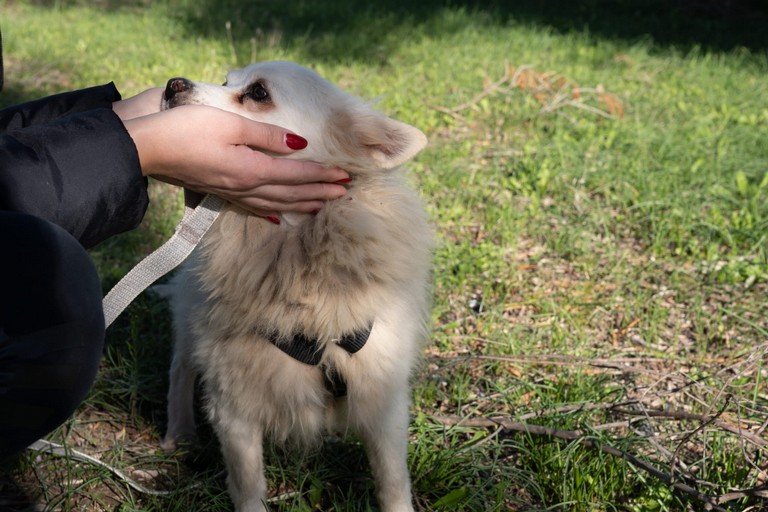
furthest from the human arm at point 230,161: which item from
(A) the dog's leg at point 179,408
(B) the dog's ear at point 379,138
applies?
(A) the dog's leg at point 179,408

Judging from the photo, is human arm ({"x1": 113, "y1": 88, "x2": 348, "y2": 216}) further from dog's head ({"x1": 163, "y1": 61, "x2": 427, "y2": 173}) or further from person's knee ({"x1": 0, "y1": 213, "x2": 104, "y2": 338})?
person's knee ({"x1": 0, "y1": 213, "x2": 104, "y2": 338})

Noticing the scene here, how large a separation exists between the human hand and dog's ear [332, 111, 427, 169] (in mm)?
100

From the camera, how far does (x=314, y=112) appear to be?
195 centimetres

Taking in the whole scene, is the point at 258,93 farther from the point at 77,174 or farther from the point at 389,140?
the point at 77,174

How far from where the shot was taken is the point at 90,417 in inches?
94.5

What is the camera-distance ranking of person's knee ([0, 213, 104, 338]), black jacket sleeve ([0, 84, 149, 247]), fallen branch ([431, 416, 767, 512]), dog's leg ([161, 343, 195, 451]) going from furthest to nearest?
dog's leg ([161, 343, 195, 451])
fallen branch ([431, 416, 767, 512])
black jacket sleeve ([0, 84, 149, 247])
person's knee ([0, 213, 104, 338])

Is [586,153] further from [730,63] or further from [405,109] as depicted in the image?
[730,63]

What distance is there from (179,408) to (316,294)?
0.86 metres

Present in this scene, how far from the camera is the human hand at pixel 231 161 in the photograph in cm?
160

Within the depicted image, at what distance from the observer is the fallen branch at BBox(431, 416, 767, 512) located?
5.65ft

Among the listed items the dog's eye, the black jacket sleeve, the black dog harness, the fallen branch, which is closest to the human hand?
the black jacket sleeve

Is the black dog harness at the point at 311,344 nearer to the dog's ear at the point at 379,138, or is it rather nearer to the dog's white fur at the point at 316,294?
the dog's white fur at the point at 316,294

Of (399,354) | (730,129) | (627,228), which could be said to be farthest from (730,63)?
(399,354)

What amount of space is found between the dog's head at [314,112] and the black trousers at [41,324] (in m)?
0.77
